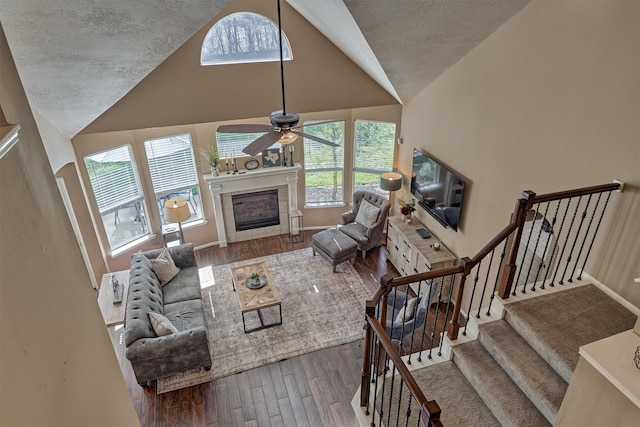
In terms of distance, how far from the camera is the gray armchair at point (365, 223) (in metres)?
7.49

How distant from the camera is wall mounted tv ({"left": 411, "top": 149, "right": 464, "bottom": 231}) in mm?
5965

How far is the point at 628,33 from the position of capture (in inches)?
133

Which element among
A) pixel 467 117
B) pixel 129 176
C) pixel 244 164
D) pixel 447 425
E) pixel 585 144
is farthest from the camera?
pixel 244 164

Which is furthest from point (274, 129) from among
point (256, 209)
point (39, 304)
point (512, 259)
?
point (256, 209)

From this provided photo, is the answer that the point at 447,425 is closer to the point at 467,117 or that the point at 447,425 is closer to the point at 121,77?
the point at 467,117

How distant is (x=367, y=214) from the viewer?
25.4ft

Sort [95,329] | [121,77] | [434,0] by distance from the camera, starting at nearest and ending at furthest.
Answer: [95,329] → [434,0] → [121,77]

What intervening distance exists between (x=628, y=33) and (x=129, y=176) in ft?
22.7

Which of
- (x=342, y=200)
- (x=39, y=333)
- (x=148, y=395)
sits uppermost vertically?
(x=39, y=333)

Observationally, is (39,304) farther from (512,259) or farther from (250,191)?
(250,191)

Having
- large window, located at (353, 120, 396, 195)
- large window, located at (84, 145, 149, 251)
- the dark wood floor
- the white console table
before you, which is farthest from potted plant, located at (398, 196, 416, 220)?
large window, located at (84, 145, 149, 251)

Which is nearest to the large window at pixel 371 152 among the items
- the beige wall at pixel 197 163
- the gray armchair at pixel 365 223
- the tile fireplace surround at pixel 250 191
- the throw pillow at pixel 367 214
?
the beige wall at pixel 197 163

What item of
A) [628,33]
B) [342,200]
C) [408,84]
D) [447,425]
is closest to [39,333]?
[447,425]

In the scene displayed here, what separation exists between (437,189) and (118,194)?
5.24 meters
